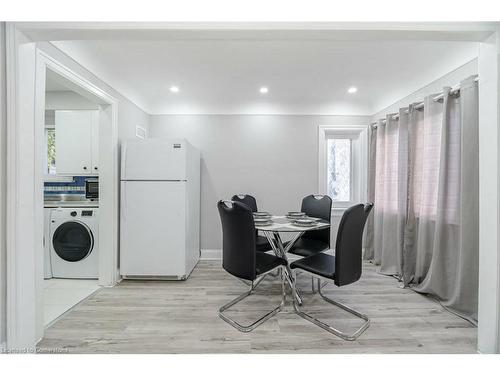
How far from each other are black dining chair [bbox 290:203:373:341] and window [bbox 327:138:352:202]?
→ 1.96 meters

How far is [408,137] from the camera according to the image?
2711mm

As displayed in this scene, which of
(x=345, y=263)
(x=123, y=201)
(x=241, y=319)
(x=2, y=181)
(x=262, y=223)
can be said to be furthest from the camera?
(x=123, y=201)

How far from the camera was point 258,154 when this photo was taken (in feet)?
12.0

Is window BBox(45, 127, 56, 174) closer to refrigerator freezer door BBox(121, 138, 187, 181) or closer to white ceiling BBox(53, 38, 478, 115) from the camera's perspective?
white ceiling BBox(53, 38, 478, 115)

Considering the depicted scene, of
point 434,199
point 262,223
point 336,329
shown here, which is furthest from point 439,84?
point 336,329

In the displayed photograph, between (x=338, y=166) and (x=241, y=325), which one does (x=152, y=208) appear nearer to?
(x=241, y=325)

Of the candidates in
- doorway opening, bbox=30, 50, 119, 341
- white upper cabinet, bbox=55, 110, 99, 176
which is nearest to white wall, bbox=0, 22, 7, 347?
doorway opening, bbox=30, 50, 119, 341

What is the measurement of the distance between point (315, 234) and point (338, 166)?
4.81 ft

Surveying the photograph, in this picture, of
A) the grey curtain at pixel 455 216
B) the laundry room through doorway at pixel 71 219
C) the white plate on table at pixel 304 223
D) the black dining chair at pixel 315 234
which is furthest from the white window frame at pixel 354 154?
the laundry room through doorway at pixel 71 219

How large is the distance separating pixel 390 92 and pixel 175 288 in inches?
144

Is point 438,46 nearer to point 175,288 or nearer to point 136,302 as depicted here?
point 175,288

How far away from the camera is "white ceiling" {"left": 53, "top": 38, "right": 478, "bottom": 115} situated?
208 cm

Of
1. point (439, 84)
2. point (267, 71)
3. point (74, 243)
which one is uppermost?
point (267, 71)

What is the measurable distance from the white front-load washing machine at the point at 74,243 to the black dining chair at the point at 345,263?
239 cm
